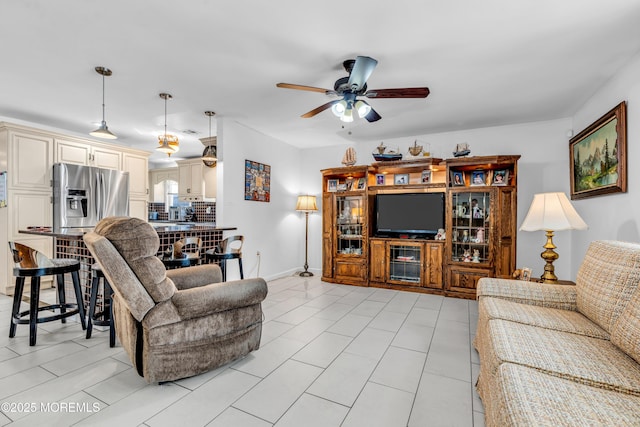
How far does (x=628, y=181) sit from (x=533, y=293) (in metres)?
1.33

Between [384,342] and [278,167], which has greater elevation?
[278,167]

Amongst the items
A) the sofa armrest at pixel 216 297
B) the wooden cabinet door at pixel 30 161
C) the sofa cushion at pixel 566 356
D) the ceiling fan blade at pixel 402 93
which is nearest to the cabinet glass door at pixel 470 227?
the ceiling fan blade at pixel 402 93

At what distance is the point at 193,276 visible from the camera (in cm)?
252

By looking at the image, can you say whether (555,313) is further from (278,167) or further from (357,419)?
(278,167)

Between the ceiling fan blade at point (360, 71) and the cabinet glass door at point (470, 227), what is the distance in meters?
2.56

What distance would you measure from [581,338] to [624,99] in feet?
7.68

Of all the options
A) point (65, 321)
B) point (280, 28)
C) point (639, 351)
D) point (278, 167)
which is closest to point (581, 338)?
point (639, 351)

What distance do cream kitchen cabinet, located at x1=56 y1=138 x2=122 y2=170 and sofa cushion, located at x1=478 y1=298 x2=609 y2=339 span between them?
5.57 m

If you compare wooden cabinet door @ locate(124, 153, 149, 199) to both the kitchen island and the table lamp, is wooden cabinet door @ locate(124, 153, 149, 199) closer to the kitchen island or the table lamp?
the kitchen island

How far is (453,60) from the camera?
8.79 ft

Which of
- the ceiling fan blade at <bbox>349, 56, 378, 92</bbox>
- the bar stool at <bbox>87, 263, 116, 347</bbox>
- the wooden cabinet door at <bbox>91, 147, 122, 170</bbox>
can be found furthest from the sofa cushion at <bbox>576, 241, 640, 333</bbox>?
the wooden cabinet door at <bbox>91, 147, 122, 170</bbox>

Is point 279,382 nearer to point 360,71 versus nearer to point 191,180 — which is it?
point 360,71

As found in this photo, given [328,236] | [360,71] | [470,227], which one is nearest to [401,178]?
[470,227]

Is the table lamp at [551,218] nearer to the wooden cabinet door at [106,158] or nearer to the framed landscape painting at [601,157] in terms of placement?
the framed landscape painting at [601,157]
